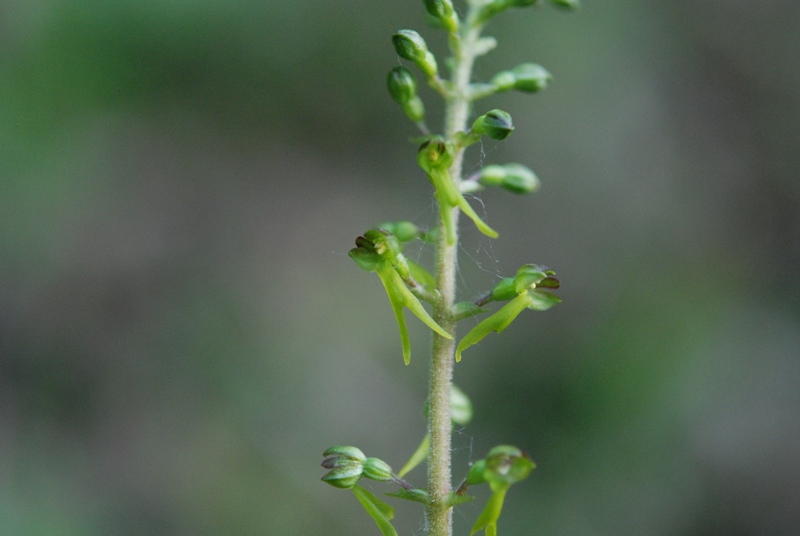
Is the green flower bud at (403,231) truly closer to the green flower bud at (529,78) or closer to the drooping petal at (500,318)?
the drooping petal at (500,318)

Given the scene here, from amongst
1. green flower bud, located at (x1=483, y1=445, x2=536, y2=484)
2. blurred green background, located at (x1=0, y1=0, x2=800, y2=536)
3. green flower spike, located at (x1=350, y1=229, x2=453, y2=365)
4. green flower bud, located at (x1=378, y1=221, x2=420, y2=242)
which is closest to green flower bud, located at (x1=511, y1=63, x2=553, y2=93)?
green flower bud, located at (x1=378, y1=221, x2=420, y2=242)

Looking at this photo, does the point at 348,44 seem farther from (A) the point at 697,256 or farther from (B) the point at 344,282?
(A) the point at 697,256

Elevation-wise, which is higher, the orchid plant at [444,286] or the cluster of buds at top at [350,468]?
the orchid plant at [444,286]

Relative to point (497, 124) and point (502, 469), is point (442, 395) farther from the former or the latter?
point (497, 124)

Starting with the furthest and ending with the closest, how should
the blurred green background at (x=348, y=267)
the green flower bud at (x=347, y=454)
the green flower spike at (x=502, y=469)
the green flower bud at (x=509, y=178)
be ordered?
the blurred green background at (x=348, y=267), the green flower bud at (x=509, y=178), the green flower bud at (x=347, y=454), the green flower spike at (x=502, y=469)

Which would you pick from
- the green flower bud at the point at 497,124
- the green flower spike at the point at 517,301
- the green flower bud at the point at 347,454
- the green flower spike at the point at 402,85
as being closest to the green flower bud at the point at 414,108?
the green flower spike at the point at 402,85

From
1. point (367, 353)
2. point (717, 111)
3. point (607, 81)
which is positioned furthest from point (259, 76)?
point (717, 111)

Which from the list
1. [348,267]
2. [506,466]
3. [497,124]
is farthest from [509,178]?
[348,267]

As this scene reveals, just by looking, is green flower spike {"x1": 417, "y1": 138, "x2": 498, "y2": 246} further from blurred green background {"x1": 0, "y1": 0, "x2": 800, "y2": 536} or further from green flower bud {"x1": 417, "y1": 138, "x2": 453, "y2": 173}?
blurred green background {"x1": 0, "y1": 0, "x2": 800, "y2": 536}
